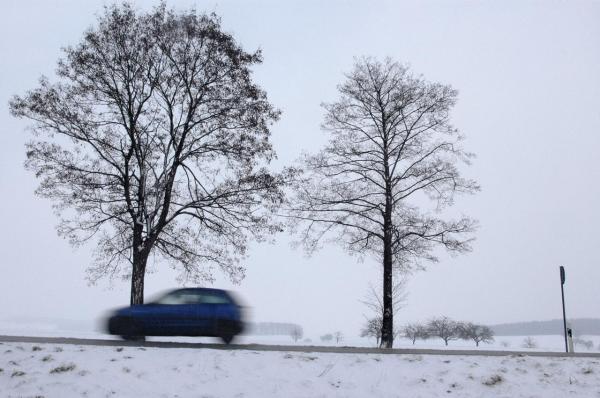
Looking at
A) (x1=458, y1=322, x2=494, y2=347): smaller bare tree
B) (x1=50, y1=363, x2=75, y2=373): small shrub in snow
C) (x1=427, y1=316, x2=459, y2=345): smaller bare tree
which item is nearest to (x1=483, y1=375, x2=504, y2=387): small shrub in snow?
(x1=50, y1=363, x2=75, y2=373): small shrub in snow

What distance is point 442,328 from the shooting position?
85188 mm

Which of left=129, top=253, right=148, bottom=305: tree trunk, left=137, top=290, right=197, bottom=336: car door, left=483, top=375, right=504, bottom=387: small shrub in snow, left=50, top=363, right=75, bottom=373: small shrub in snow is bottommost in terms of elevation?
left=483, top=375, right=504, bottom=387: small shrub in snow

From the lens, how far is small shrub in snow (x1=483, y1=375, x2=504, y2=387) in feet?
31.9

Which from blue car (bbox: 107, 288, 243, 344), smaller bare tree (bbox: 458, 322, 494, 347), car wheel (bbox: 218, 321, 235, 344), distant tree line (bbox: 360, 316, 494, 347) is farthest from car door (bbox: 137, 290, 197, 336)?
smaller bare tree (bbox: 458, 322, 494, 347)

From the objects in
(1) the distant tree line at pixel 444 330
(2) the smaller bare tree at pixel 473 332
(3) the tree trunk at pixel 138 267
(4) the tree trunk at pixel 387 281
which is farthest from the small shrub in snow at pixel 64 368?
(2) the smaller bare tree at pixel 473 332

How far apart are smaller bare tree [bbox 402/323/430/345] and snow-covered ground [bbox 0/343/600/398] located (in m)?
79.6

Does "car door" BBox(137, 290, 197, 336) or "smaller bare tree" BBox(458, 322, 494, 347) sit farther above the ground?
"car door" BBox(137, 290, 197, 336)

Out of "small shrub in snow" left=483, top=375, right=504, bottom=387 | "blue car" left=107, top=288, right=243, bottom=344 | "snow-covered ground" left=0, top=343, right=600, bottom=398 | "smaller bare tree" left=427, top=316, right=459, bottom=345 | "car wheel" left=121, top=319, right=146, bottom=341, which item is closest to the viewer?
"snow-covered ground" left=0, top=343, right=600, bottom=398

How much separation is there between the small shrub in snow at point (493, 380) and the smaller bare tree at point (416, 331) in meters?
80.1

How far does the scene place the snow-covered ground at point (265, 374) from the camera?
8.80 metres

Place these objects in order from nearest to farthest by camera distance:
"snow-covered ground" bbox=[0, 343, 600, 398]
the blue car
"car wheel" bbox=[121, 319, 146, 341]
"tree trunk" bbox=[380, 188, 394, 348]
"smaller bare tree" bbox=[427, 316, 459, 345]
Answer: "snow-covered ground" bbox=[0, 343, 600, 398] < the blue car < "car wheel" bbox=[121, 319, 146, 341] < "tree trunk" bbox=[380, 188, 394, 348] < "smaller bare tree" bbox=[427, 316, 459, 345]

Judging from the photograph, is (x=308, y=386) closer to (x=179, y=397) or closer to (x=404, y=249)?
(x=179, y=397)

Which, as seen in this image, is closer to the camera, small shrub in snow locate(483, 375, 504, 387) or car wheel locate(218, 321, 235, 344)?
small shrub in snow locate(483, 375, 504, 387)

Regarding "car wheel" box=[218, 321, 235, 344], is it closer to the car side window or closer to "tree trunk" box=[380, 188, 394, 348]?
the car side window
